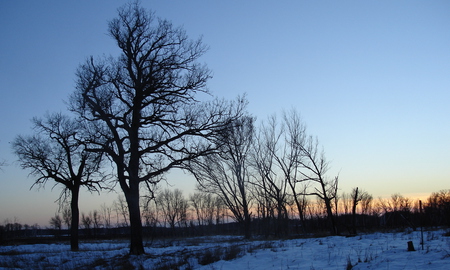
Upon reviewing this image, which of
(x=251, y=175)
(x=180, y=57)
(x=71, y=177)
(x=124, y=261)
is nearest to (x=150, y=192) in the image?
(x=124, y=261)

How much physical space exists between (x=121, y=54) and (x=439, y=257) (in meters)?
15.1

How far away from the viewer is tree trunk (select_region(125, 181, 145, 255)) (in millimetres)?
14648

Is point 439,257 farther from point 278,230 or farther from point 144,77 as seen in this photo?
point 278,230

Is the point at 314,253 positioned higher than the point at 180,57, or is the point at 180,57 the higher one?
the point at 180,57

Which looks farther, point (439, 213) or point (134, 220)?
point (439, 213)

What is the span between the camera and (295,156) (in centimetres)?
3162

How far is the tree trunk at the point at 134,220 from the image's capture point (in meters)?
14.6

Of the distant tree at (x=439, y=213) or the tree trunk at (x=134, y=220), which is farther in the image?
the distant tree at (x=439, y=213)

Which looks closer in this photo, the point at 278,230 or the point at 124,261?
the point at 124,261

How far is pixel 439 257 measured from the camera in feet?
25.2

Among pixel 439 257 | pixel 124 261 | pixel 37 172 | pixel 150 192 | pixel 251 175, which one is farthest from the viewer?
pixel 251 175

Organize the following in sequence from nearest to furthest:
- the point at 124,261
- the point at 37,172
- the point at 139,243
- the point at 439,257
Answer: the point at 439,257 < the point at 124,261 < the point at 139,243 < the point at 37,172

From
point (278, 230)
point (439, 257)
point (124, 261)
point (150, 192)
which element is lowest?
point (278, 230)

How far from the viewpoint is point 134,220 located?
48.6 ft
